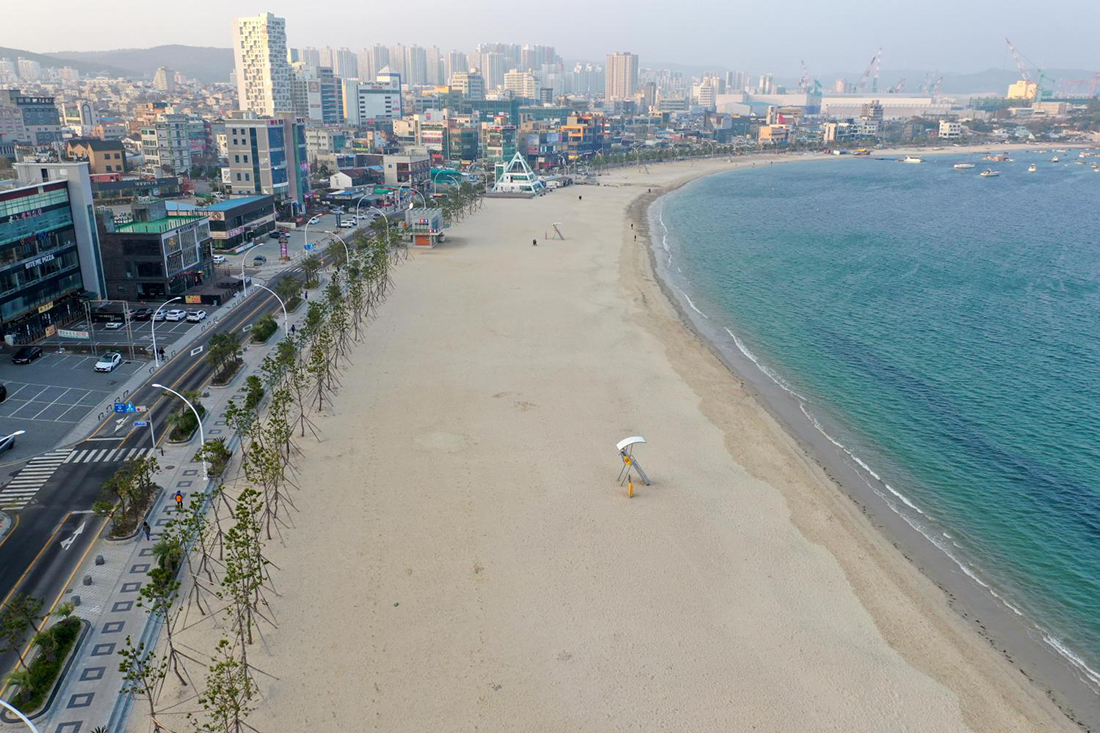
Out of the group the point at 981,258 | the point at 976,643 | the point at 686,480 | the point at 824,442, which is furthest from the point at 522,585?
the point at 981,258

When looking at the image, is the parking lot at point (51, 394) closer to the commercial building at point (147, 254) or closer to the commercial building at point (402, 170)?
the commercial building at point (147, 254)

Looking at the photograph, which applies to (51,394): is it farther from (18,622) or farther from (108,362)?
(18,622)

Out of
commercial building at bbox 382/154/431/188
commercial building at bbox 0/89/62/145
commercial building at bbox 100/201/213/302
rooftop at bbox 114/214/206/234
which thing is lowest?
commercial building at bbox 100/201/213/302

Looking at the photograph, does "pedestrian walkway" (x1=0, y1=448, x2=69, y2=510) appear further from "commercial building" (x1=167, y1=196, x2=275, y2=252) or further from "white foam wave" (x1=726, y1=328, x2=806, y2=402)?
"commercial building" (x1=167, y1=196, x2=275, y2=252)

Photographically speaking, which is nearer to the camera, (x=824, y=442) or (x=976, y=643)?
(x=976, y=643)

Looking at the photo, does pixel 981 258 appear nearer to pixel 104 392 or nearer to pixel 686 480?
pixel 686 480

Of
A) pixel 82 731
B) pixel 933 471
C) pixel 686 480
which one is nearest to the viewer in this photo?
pixel 82 731

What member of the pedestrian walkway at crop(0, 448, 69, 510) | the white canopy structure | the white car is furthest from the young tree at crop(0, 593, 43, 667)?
the white canopy structure
